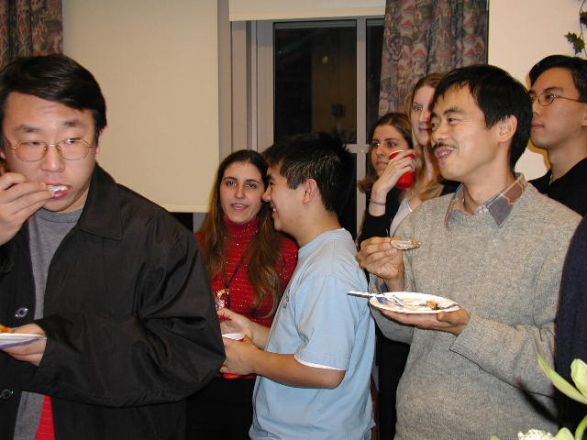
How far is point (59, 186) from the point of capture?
1.31 meters

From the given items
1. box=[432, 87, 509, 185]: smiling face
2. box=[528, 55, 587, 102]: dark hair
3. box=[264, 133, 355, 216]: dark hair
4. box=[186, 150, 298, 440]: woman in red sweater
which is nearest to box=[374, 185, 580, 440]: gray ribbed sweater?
box=[432, 87, 509, 185]: smiling face

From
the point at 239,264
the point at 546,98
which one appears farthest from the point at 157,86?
the point at 546,98

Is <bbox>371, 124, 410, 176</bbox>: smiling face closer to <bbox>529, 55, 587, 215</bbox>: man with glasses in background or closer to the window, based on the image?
<bbox>529, 55, 587, 215</bbox>: man with glasses in background

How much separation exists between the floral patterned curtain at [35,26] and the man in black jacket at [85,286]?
284 cm

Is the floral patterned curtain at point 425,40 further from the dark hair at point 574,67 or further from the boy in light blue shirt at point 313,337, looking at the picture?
the boy in light blue shirt at point 313,337

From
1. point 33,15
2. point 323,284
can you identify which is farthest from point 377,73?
point 323,284

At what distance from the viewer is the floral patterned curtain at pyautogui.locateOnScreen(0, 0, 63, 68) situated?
383cm

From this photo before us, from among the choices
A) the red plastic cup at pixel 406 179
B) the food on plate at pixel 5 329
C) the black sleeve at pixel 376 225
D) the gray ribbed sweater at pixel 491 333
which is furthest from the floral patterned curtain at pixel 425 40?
the food on plate at pixel 5 329

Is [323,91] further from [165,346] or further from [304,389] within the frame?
[165,346]

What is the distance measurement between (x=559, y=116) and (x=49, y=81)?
177 centimetres

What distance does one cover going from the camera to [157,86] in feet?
12.7

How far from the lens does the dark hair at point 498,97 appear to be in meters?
1.56

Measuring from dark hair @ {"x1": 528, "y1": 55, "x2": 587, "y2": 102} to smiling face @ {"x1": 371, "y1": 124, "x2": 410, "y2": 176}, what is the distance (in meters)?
0.66

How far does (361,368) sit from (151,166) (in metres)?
2.62
